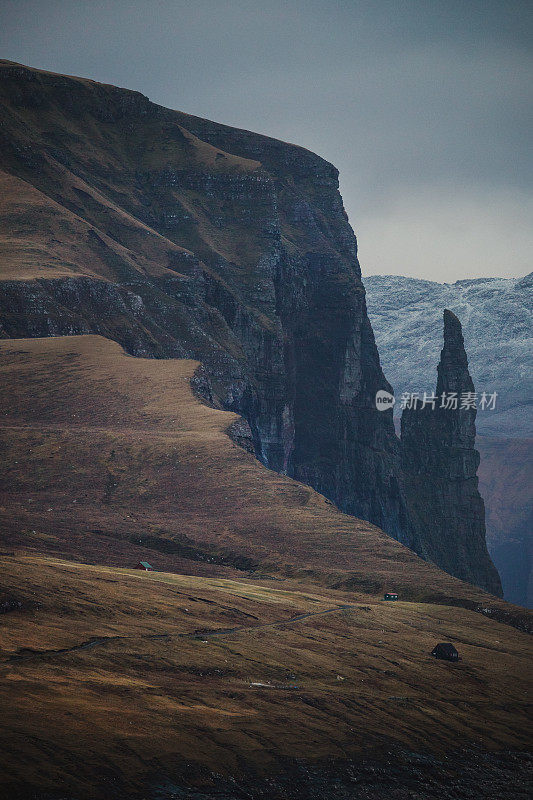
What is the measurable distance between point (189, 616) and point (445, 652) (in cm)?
3352

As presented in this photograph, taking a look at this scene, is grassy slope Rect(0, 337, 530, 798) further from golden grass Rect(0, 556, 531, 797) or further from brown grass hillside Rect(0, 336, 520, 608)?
brown grass hillside Rect(0, 336, 520, 608)

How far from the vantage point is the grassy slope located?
70.1m

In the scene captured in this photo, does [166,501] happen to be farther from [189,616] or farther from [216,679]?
[216,679]

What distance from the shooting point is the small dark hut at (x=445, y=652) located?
383 feet

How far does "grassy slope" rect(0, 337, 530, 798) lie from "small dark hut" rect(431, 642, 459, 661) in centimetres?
180

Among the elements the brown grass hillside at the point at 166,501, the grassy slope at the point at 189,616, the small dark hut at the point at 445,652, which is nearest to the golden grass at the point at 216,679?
the grassy slope at the point at 189,616

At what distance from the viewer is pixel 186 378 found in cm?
19838

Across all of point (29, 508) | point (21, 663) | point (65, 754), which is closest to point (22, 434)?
point (29, 508)

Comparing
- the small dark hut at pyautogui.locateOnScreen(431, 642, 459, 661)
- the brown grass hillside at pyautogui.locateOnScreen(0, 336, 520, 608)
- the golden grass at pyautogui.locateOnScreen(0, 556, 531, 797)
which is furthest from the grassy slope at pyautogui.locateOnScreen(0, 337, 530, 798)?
the small dark hut at pyautogui.locateOnScreen(431, 642, 459, 661)

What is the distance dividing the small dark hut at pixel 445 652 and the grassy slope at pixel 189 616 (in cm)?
180

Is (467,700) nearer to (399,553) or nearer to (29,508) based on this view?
(399,553)

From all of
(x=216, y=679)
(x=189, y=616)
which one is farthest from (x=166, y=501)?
(x=216, y=679)

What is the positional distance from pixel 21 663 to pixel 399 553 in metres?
90.4

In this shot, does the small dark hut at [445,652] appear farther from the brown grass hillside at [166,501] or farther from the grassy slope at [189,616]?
the brown grass hillside at [166,501]
